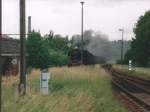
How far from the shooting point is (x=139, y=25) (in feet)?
365

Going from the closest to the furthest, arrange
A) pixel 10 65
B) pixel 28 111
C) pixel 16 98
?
1. pixel 28 111
2. pixel 16 98
3. pixel 10 65

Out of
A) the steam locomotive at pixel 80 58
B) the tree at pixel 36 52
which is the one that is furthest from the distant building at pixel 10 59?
the steam locomotive at pixel 80 58

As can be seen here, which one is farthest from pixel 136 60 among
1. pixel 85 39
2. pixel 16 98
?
pixel 16 98

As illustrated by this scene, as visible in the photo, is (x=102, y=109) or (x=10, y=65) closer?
(x=102, y=109)

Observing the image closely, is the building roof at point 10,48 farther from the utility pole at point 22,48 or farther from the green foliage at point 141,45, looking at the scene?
the green foliage at point 141,45

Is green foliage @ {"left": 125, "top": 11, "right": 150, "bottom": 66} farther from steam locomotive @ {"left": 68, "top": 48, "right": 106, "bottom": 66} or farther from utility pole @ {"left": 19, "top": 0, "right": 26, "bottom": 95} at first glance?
utility pole @ {"left": 19, "top": 0, "right": 26, "bottom": 95}

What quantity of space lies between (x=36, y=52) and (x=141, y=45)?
4757 cm

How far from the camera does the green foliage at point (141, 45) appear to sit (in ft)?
333

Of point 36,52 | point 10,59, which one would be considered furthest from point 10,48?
point 36,52

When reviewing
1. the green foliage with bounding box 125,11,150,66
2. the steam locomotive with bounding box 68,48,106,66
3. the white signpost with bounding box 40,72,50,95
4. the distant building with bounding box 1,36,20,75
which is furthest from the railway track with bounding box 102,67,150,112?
the green foliage with bounding box 125,11,150,66

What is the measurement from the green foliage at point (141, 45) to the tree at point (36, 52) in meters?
43.8

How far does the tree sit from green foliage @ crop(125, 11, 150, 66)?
144 ft

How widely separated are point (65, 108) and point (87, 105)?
3.84ft

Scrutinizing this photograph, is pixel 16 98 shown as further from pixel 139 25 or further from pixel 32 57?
pixel 139 25
